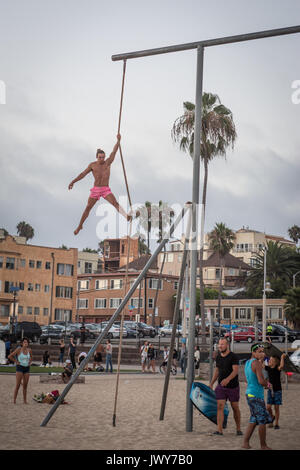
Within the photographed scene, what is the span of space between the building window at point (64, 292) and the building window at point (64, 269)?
5.47ft

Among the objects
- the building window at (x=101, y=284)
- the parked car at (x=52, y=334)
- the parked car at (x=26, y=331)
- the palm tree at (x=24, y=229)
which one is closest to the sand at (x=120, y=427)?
the parked car at (x=26, y=331)

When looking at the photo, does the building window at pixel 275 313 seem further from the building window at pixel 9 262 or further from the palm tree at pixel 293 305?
the building window at pixel 9 262

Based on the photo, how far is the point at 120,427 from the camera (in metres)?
14.3

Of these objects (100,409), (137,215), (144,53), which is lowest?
(100,409)

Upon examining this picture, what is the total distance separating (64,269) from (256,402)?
63495mm

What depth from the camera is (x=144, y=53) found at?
1483cm

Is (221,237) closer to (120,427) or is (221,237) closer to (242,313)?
(242,313)

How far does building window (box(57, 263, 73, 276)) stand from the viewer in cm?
7331

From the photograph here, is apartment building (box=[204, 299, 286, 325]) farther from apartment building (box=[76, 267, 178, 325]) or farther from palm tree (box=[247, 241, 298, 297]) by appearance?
apartment building (box=[76, 267, 178, 325])
